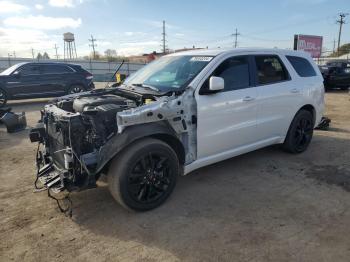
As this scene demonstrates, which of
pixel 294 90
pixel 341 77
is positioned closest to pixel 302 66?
pixel 294 90

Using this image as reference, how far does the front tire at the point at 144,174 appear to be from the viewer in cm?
365

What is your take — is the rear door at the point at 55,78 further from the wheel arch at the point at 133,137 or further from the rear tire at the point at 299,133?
the wheel arch at the point at 133,137

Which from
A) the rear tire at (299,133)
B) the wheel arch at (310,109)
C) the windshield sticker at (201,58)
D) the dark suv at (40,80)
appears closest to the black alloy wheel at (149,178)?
the windshield sticker at (201,58)

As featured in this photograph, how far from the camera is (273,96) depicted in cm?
516

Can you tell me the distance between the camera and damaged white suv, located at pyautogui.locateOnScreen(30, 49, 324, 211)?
12.0 feet

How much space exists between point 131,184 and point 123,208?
45cm

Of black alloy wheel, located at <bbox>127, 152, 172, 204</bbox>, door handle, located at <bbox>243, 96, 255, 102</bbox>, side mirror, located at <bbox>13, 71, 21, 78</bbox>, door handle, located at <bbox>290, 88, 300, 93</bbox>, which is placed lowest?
black alloy wheel, located at <bbox>127, 152, 172, 204</bbox>

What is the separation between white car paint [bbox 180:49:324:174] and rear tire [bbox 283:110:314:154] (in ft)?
0.48

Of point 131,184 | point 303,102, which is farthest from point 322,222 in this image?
point 303,102

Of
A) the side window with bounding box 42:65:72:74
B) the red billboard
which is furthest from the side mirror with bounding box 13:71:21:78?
the red billboard

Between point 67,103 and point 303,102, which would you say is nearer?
point 67,103

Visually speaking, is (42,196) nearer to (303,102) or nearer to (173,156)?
(173,156)

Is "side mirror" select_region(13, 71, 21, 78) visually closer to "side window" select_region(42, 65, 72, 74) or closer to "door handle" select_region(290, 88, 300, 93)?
"side window" select_region(42, 65, 72, 74)

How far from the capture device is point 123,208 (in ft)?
13.2
